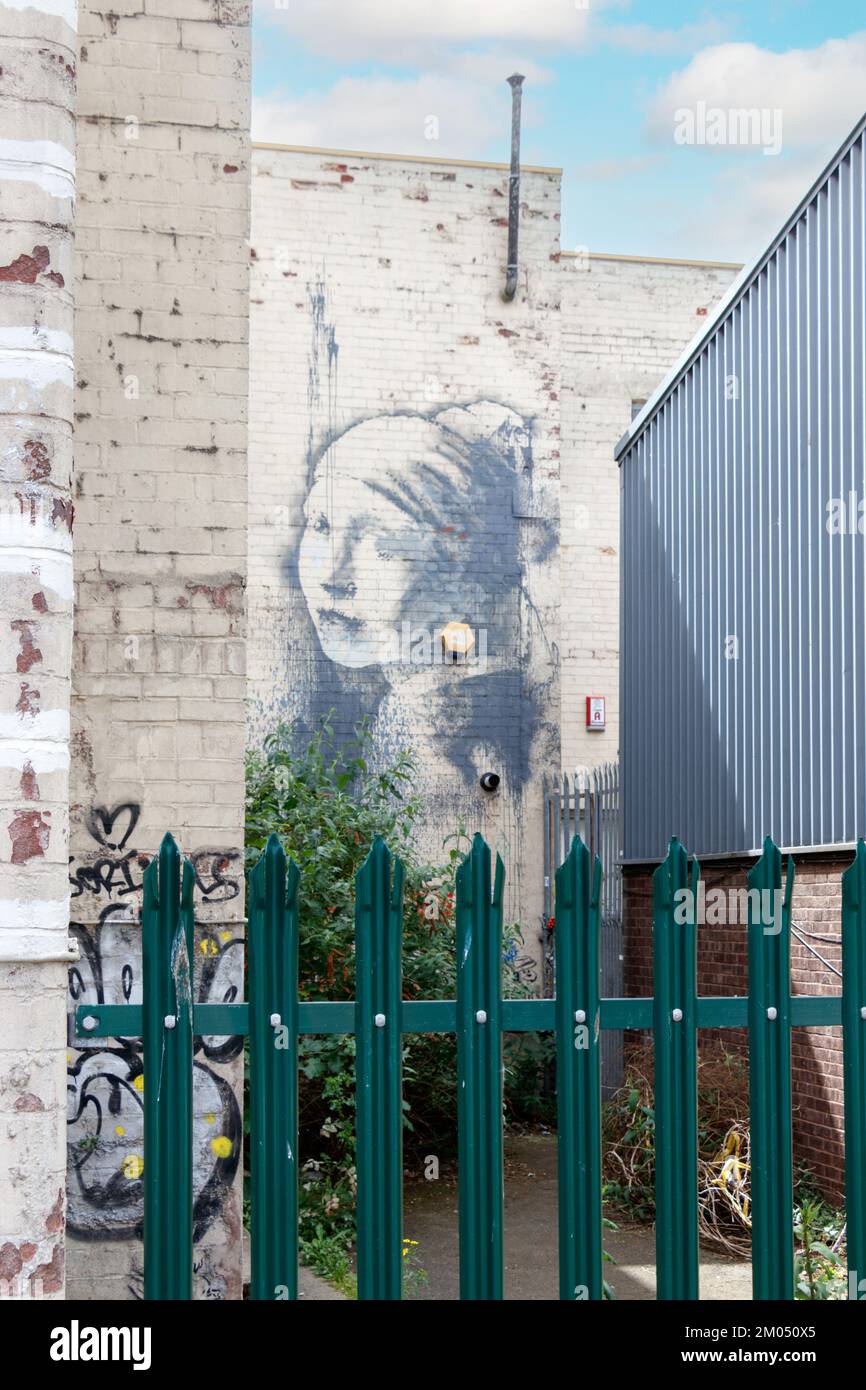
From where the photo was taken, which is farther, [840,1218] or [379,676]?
[379,676]

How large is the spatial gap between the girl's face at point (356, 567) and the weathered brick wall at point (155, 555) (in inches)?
312

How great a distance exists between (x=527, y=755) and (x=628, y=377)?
170 inches

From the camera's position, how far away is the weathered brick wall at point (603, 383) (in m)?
14.2

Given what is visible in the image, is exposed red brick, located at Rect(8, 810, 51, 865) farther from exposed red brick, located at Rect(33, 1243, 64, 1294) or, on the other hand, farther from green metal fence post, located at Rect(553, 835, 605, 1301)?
green metal fence post, located at Rect(553, 835, 605, 1301)

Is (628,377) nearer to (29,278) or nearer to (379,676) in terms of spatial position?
(379,676)

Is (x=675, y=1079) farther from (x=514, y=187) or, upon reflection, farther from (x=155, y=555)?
(x=514, y=187)

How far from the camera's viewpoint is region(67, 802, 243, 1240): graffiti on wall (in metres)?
4.83

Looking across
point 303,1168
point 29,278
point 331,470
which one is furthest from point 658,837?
point 29,278

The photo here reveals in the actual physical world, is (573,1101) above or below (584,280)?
below

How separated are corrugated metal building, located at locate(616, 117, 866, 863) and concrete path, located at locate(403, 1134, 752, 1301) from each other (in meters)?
2.36

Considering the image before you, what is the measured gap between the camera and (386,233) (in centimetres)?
1328

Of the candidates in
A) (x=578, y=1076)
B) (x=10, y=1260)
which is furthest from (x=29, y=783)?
(x=578, y=1076)

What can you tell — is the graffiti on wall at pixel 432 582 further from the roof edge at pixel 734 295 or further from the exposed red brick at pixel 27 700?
the exposed red brick at pixel 27 700

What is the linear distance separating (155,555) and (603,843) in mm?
7802
